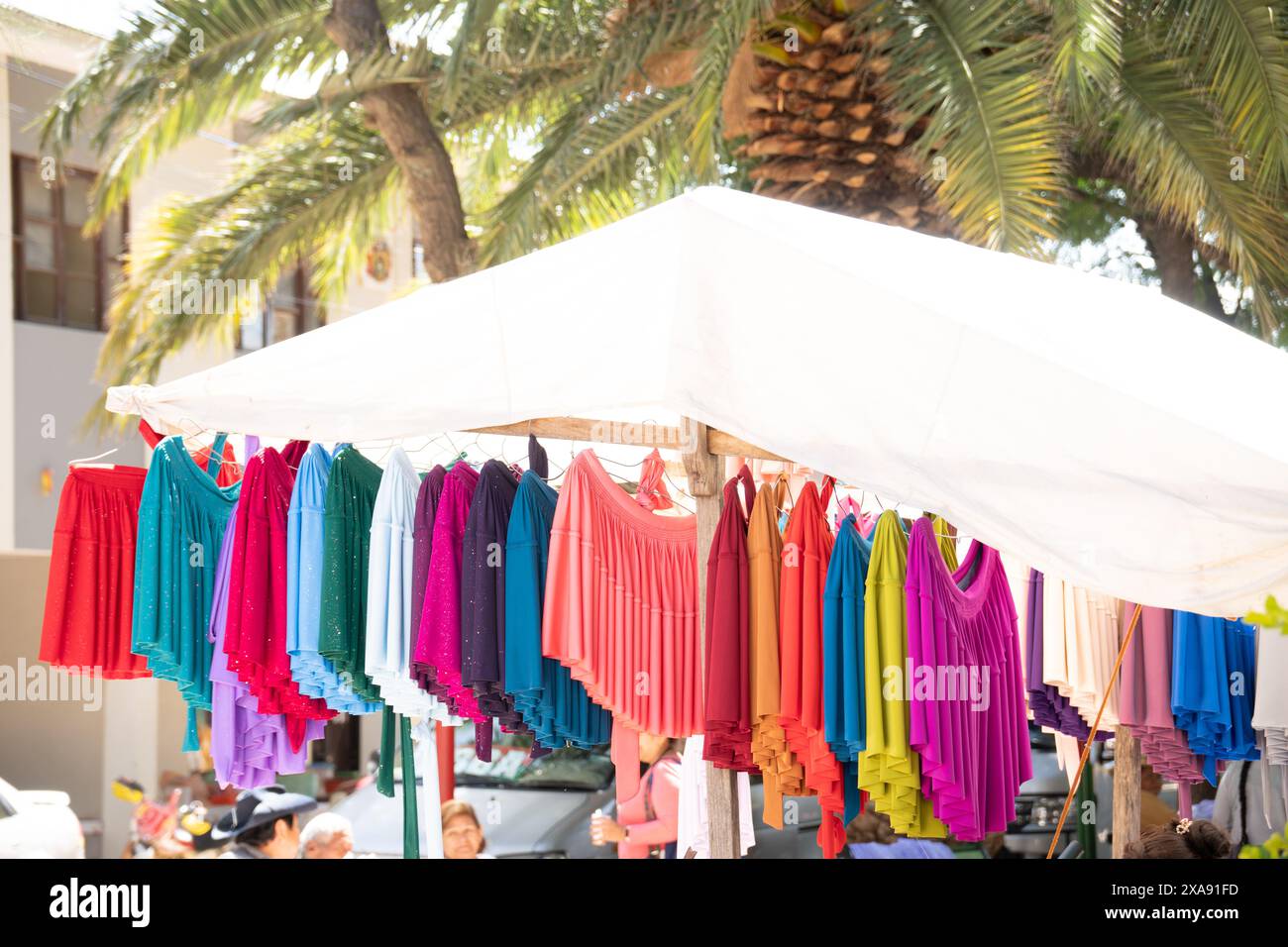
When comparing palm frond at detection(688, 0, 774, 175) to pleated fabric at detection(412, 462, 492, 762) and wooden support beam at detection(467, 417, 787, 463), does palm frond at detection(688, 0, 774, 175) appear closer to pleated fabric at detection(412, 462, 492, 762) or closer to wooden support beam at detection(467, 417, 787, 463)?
wooden support beam at detection(467, 417, 787, 463)

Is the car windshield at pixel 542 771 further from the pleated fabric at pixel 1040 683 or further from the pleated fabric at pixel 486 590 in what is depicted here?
the pleated fabric at pixel 486 590

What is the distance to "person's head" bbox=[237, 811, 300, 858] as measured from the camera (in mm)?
6875

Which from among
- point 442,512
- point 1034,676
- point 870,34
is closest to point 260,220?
point 870,34

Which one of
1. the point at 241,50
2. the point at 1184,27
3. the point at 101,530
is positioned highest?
the point at 241,50

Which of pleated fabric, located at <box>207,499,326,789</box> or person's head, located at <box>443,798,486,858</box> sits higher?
pleated fabric, located at <box>207,499,326,789</box>

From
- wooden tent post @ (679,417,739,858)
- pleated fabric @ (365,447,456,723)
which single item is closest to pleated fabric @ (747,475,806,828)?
wooden tent post @ (679,417,739,858)

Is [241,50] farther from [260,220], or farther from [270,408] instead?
[270,408]

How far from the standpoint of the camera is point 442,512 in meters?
3.79

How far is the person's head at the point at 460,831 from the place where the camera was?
6.87 metres

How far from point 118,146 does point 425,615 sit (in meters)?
6.84

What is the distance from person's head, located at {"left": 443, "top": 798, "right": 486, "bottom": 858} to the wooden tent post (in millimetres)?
3386

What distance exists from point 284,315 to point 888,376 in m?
14.1

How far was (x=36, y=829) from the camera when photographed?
743 centimetres

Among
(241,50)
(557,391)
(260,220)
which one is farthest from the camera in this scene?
(260,220)
